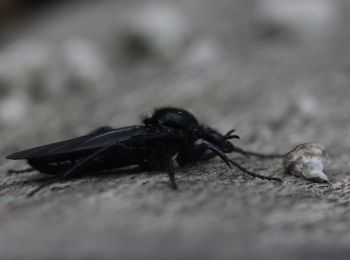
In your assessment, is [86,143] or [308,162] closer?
[86,143]

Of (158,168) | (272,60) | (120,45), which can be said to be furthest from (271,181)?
(120,45)

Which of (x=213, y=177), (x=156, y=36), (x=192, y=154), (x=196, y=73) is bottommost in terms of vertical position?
(x=213, y=177)

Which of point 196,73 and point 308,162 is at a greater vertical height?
point 196,73

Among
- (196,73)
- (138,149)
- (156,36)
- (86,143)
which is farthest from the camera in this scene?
(156,36)

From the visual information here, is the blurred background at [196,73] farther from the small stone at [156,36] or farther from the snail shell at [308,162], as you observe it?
the snail shell at [308,162]

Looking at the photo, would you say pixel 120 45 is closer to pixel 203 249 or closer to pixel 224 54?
pixel 224 54

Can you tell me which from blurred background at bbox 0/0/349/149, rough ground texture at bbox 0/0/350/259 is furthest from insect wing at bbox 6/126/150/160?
blurred background at bbox 0/0/349/149

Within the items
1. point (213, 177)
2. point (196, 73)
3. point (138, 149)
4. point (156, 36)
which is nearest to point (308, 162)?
point (213, 177)

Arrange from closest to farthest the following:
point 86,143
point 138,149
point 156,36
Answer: point 86,143 → point 138,149 → point 156,36

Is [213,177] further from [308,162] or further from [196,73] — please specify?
[196,73]
